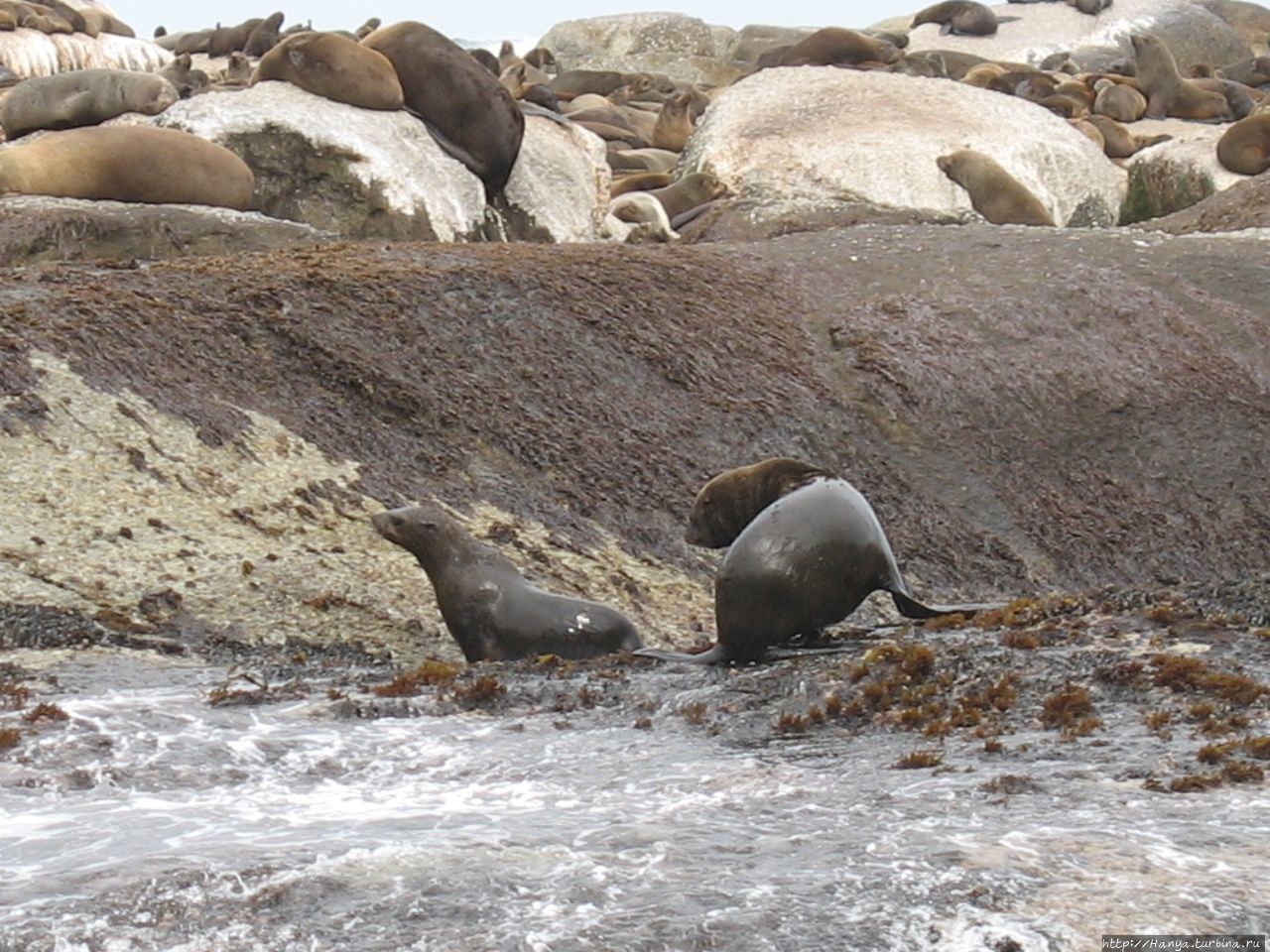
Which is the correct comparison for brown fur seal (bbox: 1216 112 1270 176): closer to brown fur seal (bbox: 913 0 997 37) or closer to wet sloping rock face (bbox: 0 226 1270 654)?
wet sloping rock face (bbox: 0 226 1270 654)

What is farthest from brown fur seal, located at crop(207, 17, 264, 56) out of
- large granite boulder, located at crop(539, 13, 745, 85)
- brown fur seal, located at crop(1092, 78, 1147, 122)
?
brown fur seal, located at crop(1092, 78, 1147, 122)

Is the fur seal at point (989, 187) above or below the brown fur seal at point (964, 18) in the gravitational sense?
above

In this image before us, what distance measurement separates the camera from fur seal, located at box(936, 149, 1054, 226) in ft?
64.1

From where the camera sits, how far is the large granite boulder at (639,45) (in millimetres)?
45656


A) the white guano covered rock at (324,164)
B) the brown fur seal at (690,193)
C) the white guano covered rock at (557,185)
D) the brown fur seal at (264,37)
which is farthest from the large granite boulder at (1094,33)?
the white guano covered rock at (324,164)

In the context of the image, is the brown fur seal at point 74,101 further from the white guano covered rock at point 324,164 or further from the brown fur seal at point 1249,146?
the brown fur seal at point 1249,146

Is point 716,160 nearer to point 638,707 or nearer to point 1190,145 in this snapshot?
point 1190,145

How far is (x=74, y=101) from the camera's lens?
15727 millimetres

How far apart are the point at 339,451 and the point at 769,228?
Answer: 9.38 meters

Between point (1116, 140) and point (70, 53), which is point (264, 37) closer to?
point (70, 53)

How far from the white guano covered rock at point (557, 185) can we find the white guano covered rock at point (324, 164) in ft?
4.18

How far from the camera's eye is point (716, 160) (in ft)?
68.8

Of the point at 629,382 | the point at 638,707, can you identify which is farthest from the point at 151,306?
the point at 638,707

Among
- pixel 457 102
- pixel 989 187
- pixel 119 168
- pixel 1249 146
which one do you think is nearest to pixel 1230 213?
pixel 989 187
